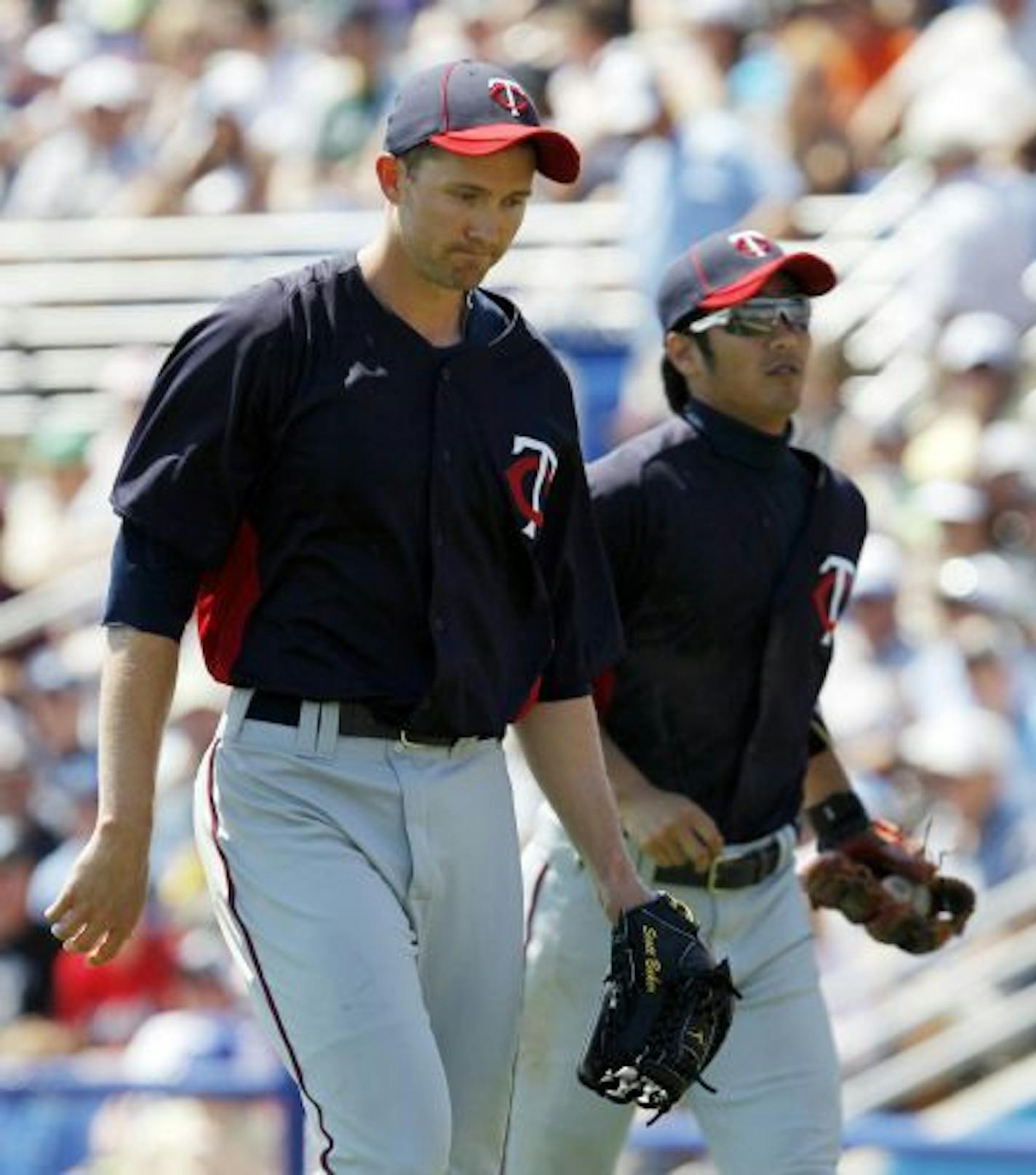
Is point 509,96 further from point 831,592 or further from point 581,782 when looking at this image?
point 831,592

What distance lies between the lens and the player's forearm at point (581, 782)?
15.4ft

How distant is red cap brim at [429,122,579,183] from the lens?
4.37 metres

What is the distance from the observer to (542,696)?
475cm

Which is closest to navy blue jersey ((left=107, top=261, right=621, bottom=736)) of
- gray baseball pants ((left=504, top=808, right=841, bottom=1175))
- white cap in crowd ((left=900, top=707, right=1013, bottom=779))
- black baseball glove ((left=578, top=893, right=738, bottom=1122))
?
black baseball glove ((left=578, top=893, right=738, bottom=1122))

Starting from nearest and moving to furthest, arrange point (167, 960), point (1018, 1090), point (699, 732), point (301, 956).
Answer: point (301, 956)
point (699, 732)
point (1018, 1090)
point (167, 960)

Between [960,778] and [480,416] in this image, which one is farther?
[960,778]

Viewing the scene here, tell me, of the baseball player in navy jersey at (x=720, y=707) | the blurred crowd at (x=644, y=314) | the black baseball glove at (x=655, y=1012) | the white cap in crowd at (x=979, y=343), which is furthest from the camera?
the white cap in crowd at (x=979, y=343)

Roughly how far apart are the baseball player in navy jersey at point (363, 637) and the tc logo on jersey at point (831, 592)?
1.05 meters

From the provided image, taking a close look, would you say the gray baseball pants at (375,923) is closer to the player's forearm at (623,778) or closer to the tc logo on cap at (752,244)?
the player's forearm at (623,778)

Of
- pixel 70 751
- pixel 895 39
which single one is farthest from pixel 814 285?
pixel 895 39

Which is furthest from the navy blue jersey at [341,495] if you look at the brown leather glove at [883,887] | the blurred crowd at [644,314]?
the blurred crowd at [644,314]

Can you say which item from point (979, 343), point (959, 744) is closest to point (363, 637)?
point (959, 744)

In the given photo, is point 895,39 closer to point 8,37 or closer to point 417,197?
point 8,37

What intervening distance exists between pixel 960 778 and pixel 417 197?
3999 millimetres
